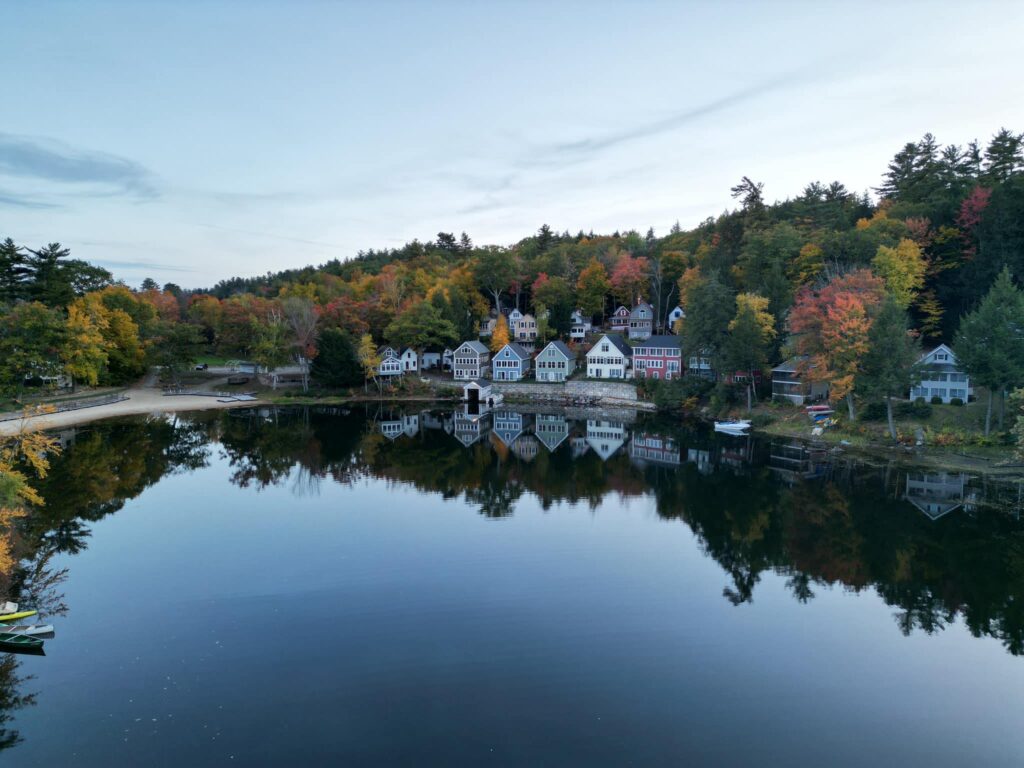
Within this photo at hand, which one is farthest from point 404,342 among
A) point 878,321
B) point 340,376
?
point 878,321

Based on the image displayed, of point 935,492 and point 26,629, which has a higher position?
point 26,629

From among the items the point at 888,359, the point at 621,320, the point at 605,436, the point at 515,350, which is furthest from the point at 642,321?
the point at 888,359

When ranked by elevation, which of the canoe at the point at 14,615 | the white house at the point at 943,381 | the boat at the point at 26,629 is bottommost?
the boat at the point at 26,629

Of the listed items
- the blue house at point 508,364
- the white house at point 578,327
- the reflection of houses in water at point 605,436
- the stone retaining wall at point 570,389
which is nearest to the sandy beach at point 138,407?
the blue house at point 508,364

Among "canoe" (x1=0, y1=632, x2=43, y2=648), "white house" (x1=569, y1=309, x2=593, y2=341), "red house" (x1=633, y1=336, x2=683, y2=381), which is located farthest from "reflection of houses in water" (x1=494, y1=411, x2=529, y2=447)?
"canoe" (x1=0, y1=632, x2=43, y2=648)

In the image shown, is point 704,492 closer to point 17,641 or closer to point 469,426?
point 469,426

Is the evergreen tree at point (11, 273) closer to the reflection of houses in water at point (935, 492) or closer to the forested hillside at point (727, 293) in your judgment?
the forested hillside at point (727, 293)
